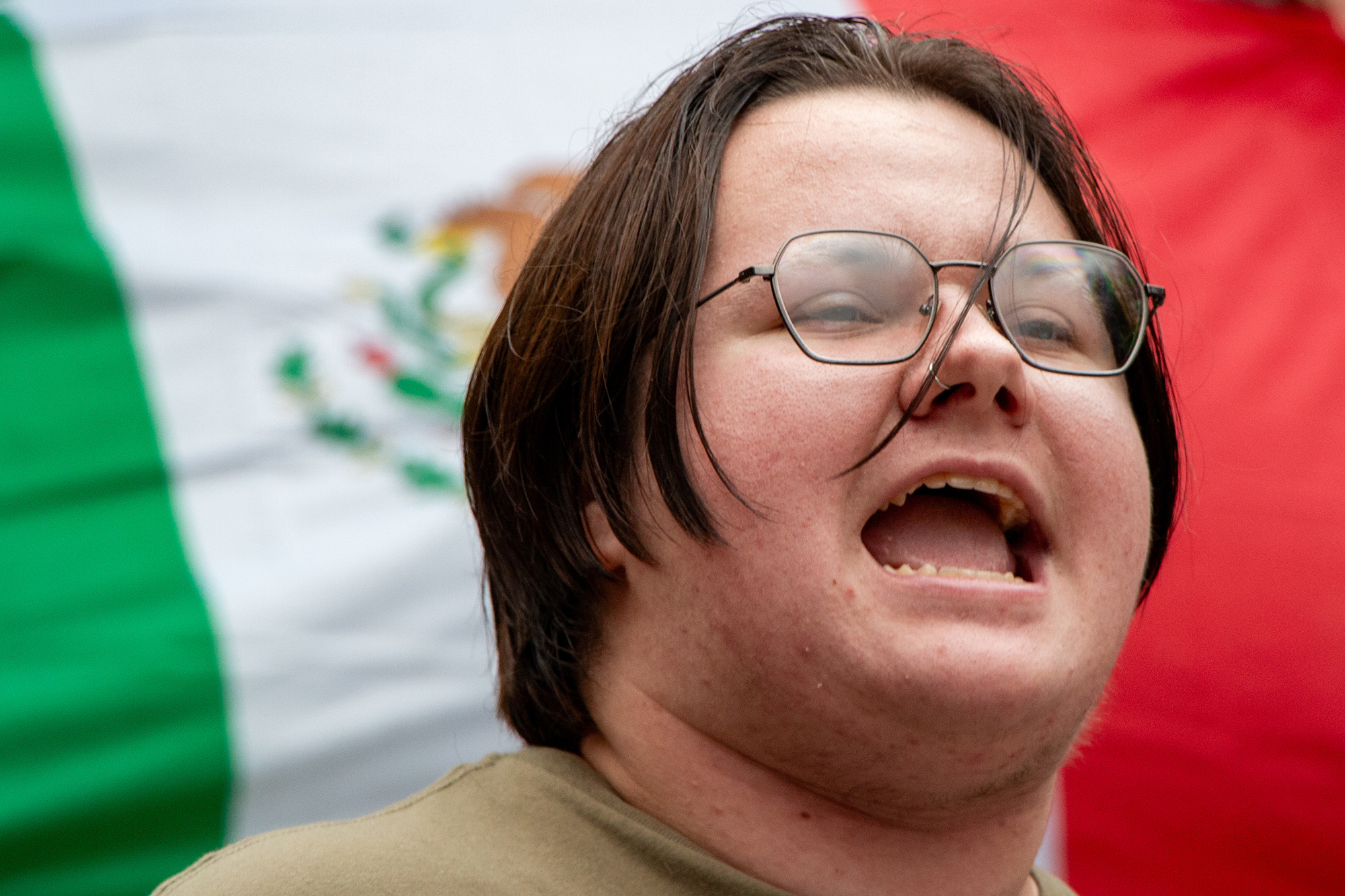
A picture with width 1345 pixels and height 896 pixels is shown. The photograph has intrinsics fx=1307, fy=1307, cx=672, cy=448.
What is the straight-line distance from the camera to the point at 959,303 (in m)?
1.26

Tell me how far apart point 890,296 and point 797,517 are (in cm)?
25

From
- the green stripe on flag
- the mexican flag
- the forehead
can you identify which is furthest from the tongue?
the green stripe on flag

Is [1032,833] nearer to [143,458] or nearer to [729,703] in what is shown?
[729,703]

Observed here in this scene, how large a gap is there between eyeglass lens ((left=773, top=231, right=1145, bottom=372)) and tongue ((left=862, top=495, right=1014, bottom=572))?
0.49 feet

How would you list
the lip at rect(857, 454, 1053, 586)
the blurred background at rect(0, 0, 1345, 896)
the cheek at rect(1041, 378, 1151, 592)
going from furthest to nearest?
the blurred background at rect(0, 0, 1345, 896), the cheek at rect(1041, 378, 1151, 592), the lip at rect(857, 454, 1053, 586)

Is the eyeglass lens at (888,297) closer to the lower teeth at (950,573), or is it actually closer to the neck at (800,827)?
the lower teeth at (950,573)

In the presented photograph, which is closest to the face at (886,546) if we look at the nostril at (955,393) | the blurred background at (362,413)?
the nostril at (955,393)

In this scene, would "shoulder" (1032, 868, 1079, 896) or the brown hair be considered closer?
the brown hair

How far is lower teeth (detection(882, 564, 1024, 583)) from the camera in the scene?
116 centimetres

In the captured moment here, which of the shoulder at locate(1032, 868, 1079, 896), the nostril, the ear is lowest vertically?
the shoulder at locate(1032, 868, 1079, 896)

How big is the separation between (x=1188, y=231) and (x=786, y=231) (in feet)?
4.91

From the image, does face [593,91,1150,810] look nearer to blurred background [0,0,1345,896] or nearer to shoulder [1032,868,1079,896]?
shoulder [1032,868,1079,896]

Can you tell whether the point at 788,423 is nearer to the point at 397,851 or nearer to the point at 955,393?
the point at 955,393

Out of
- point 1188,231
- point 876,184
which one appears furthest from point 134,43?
point 1188,231
